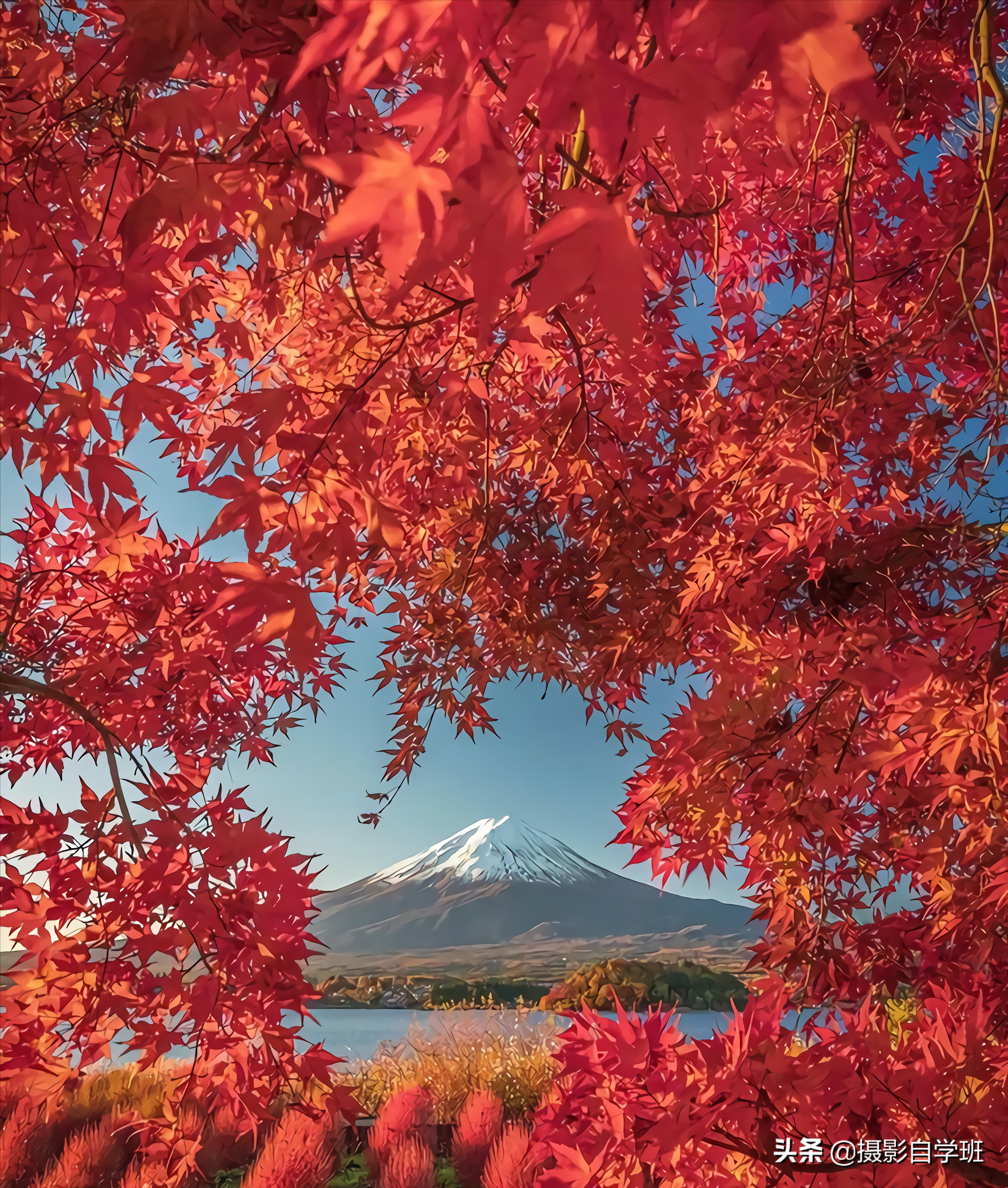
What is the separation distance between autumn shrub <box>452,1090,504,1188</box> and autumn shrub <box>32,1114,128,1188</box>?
127 cm

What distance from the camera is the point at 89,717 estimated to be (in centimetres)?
145

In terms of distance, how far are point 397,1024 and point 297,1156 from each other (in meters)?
1.69

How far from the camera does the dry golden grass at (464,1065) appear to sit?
362 centimetres

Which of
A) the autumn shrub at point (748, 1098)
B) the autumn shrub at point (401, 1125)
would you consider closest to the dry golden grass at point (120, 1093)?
the autumn shrub at point (401, 1125)

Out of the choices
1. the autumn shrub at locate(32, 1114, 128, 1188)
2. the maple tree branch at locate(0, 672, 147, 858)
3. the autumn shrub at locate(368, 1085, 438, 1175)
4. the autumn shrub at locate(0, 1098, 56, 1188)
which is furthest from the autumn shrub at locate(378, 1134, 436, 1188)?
the maple tree branch at locate(0, 672, 147, 858)

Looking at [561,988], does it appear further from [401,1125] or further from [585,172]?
[585,172]

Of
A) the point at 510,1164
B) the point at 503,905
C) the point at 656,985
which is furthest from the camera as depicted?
the point at 503,905

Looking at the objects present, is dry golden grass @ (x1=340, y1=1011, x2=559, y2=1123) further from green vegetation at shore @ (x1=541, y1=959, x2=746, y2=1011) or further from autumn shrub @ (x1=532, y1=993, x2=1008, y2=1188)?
autumn shrub @ (x1=532, y1=993, x2=1008, y2=1188)

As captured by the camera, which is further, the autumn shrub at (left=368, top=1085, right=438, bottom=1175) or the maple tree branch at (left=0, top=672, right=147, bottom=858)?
the autumn shrub at (left=368, top=1085, right=438, bottom=1175)

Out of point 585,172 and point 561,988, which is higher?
point 585,172

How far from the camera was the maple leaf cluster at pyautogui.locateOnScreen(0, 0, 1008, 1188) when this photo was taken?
24.7 inches

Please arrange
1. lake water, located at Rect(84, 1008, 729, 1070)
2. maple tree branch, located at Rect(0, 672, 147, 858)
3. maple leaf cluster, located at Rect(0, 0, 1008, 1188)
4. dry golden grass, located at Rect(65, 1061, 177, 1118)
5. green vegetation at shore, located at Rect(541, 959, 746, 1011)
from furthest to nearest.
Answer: green vegetation at shore, located at Rect(541, 959, 746, 1011) < lake water, located at Rect(84, 1008, 729, 1070) < dry golden grass, located at Rect(65, 1061, 177, 1118) < maple tree branch, located at Rect(0, 672, 147, 858) < maple leaf cluster, located at Rect(0, 0, 1008, 1188)

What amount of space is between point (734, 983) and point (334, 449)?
5.03 metres

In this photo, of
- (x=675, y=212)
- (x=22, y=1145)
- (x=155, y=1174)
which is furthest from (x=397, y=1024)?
(x=675, y=212)
